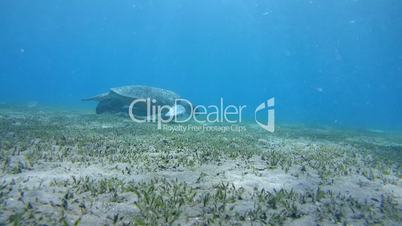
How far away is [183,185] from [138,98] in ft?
46.5

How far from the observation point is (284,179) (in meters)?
6.94

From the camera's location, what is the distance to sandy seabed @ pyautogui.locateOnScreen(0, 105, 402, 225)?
15.5 ft

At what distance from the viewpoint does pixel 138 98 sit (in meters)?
19.5

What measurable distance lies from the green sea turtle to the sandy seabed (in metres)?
9.83

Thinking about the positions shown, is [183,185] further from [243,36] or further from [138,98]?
[243,36]

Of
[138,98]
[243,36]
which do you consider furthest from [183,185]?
[243,36]

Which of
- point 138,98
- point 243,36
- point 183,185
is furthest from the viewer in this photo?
point 243,36

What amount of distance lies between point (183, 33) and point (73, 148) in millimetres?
148340

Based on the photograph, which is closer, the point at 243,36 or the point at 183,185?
the point at 183,185

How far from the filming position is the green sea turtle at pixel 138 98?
1977 centimetres

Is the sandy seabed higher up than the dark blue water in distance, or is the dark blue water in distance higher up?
the dark blue water in distance

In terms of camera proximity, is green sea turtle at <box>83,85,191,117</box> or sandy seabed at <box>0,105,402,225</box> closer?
sandy seabed at <box>0,105,402,225</box>

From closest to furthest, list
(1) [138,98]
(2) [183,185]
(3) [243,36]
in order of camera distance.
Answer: (2) [183,185] < (1) [138,98] < (3) [243,36]

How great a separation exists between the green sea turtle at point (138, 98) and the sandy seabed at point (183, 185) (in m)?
9.83
